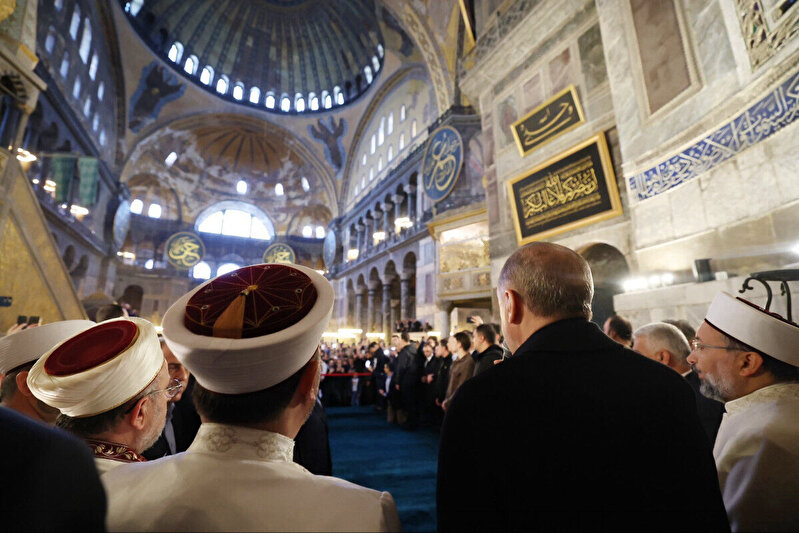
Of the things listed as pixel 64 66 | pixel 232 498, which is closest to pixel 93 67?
pixel 64 66

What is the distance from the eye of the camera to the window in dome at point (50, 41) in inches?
396

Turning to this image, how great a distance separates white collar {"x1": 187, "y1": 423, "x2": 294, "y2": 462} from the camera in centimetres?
70

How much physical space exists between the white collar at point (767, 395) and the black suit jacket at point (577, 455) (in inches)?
30.7

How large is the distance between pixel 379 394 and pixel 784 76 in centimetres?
789

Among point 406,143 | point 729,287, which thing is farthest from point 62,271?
point 406,143

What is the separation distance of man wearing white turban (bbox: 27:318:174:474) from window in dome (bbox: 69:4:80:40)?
16.0 meters

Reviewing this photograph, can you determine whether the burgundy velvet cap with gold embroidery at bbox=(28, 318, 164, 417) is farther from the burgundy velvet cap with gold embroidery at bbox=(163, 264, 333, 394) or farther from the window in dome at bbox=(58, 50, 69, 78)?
the window in dome at bbox=(58, 50, 69, 78)

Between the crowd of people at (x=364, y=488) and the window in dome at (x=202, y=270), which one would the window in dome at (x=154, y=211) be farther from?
the crowd of people at (x=364, y=488)

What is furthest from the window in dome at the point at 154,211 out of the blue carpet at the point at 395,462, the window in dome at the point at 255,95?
the blue carpet at the point at 395,462

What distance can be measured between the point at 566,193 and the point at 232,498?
533 cm

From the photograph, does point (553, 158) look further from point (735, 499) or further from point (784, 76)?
point (735, 499)

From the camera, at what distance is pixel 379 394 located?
8391 millimetres

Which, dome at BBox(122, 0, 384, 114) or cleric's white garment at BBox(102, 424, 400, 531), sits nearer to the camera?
cleric's white garment at BBox(102, 424, 400, 531)

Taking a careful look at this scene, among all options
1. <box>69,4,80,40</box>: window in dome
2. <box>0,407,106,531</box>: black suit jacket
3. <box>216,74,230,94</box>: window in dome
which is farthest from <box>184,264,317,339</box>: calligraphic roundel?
<box>216,74,230,94</box>: window in dome
